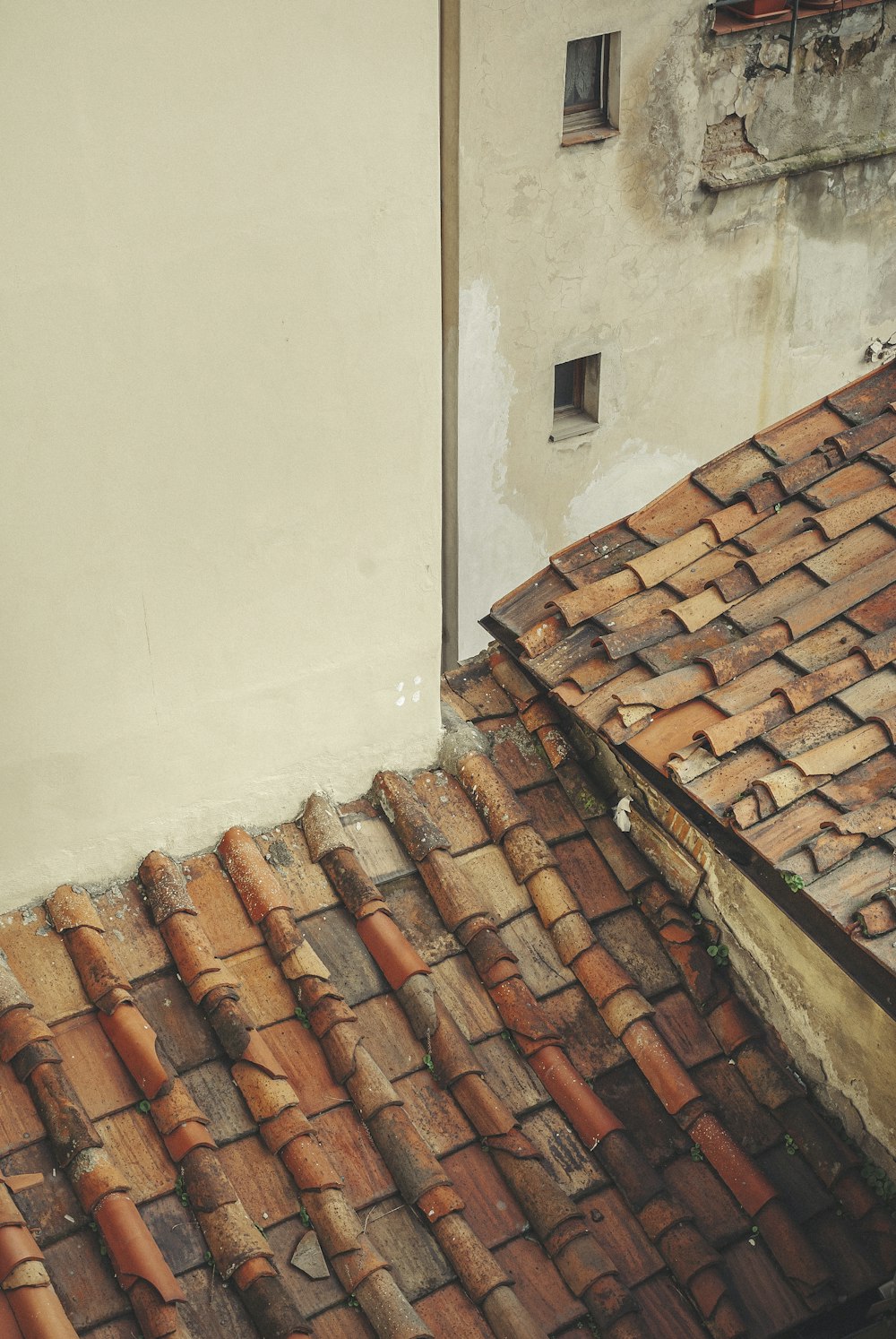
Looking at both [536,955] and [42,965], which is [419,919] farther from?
[42,965]

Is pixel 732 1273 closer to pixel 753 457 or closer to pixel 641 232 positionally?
pixel 753 457

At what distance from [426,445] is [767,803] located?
1.84 metres

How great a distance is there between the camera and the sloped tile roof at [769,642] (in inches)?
191

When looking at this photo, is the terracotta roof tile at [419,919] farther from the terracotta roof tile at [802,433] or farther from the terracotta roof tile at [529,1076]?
the terracotta roof tile at [802,433]

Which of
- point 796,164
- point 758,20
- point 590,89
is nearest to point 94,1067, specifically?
point 590,89

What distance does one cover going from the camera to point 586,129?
45.5 ft

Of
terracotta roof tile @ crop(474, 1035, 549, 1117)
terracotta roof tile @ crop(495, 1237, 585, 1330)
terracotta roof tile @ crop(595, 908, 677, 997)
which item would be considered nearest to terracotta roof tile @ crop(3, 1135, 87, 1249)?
terracotta roof tile @ crop(495, 1237, 585, 1330)

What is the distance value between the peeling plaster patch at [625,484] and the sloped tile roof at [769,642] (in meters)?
8.94

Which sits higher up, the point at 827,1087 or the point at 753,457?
the point at 753,457

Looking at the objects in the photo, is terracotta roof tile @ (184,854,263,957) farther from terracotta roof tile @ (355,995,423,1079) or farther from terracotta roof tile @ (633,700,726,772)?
terracotta roof tile @ (633,700,726,772)

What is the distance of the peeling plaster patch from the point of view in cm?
1566

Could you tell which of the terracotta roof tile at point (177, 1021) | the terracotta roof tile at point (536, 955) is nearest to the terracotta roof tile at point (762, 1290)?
the terracotta roof tile at point (536, 955)

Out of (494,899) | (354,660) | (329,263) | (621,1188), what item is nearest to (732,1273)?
(621,1188)

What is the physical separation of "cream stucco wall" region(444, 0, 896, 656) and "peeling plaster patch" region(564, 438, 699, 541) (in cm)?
2
